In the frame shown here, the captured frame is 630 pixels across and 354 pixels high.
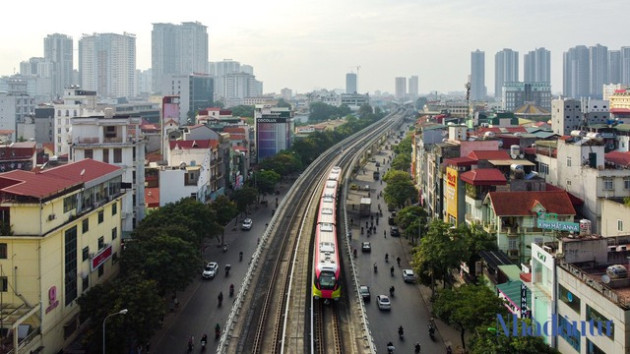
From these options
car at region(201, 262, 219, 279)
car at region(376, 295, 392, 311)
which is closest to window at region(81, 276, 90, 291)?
car at region(201, 262, 219, 279)

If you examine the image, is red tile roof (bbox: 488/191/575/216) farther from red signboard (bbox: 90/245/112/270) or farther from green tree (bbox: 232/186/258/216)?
green tree (bbox: 232/186/258/216)

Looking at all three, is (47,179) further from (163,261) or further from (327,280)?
(327,280)

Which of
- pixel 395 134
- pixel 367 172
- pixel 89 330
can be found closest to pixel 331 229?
pixel 89 330

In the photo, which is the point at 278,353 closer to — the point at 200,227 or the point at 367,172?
the point at 200,227

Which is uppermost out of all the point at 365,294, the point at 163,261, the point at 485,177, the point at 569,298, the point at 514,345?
the point at 485,177

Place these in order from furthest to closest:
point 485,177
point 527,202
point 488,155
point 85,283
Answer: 1. point 488,155
2. point 485,177
3. point 527,202
4. point 85,283

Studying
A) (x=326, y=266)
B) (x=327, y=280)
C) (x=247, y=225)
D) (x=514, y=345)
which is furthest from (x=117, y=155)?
(x=514, y=345)

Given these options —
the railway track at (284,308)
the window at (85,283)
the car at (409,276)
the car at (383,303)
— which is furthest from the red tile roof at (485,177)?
the window at (85,283)
